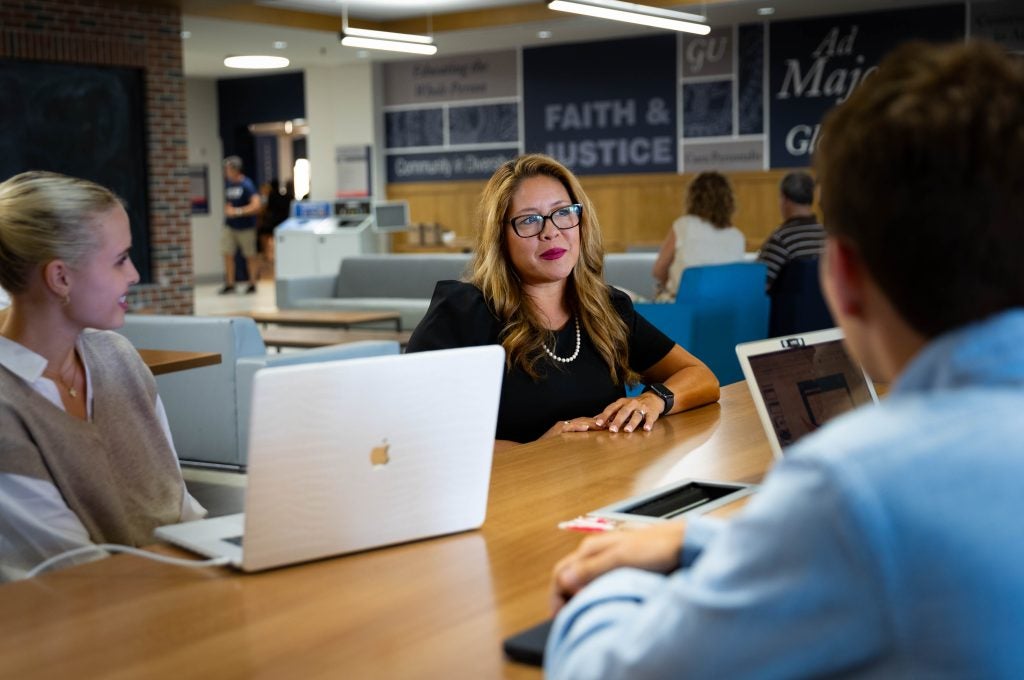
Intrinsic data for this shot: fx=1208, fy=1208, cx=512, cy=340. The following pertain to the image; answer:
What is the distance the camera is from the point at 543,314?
2.82 m

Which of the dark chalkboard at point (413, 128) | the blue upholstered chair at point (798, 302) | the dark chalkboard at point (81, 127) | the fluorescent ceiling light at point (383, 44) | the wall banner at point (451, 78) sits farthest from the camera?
the dark chalkboard at point (413, 128)

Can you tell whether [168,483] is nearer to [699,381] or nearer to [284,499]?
[284,499]

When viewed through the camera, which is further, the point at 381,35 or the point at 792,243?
the point at 381,35

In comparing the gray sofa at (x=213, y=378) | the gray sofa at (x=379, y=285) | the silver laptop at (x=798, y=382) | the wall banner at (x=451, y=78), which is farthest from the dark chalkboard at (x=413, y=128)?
the silver laptop at (x=798, y=382)

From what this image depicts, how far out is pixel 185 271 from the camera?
1070 centimetres

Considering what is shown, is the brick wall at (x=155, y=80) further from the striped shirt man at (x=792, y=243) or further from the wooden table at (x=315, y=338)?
the striped shirt man at (x=792, y=243)

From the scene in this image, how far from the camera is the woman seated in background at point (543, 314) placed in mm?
2723

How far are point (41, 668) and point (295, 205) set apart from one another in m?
14.4

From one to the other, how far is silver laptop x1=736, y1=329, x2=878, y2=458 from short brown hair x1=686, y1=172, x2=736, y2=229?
5.20 m

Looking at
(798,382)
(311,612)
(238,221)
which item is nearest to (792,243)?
(798,382)

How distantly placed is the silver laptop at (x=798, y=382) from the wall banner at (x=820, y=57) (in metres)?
10.2

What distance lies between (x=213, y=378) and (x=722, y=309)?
255cm

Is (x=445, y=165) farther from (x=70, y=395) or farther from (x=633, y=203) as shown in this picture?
(x=70, y=395)

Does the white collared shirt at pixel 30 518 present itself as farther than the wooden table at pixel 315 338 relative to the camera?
No
